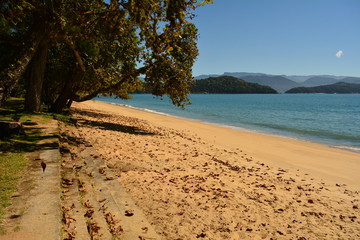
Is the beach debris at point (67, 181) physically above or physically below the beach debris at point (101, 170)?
above

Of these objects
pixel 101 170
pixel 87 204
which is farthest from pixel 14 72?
pixel 87 204

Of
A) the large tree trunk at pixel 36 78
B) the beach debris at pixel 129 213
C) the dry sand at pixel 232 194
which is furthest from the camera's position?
the large tree trunk at pixel 36 78

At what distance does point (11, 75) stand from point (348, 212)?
10107mm

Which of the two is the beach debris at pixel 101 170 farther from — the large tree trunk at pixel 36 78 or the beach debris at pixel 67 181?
the large tree trunk at pixel 36 78

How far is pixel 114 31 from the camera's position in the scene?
9320mm

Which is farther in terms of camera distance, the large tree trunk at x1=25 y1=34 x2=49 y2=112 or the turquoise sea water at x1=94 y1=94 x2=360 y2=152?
the turquoise sea water at x1=94 y1=94 x2=360 y2=152

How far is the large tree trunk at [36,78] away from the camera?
452 inches

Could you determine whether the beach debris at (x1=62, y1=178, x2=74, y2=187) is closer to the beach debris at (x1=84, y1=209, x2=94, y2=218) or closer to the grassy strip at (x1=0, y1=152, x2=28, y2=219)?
the grassy strip at (x1=0, y1=152, x2=28, y2=219)

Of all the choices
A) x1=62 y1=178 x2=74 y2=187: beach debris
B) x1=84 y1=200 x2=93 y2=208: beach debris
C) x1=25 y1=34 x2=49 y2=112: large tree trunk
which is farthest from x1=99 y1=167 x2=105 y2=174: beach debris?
x1=25 y1=34 x2=49 y2=112: large tree trunk

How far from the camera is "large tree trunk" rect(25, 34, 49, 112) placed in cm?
1148

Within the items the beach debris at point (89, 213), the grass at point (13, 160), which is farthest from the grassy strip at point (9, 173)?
the beach debris at point (89, 213)

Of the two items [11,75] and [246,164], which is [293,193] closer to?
[246,164]

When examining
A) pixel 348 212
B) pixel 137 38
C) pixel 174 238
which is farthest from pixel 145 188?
pixel 137 38

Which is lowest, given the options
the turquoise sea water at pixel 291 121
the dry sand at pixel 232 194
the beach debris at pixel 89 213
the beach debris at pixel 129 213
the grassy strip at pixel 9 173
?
the turquoise sea water at pixel 291 121
